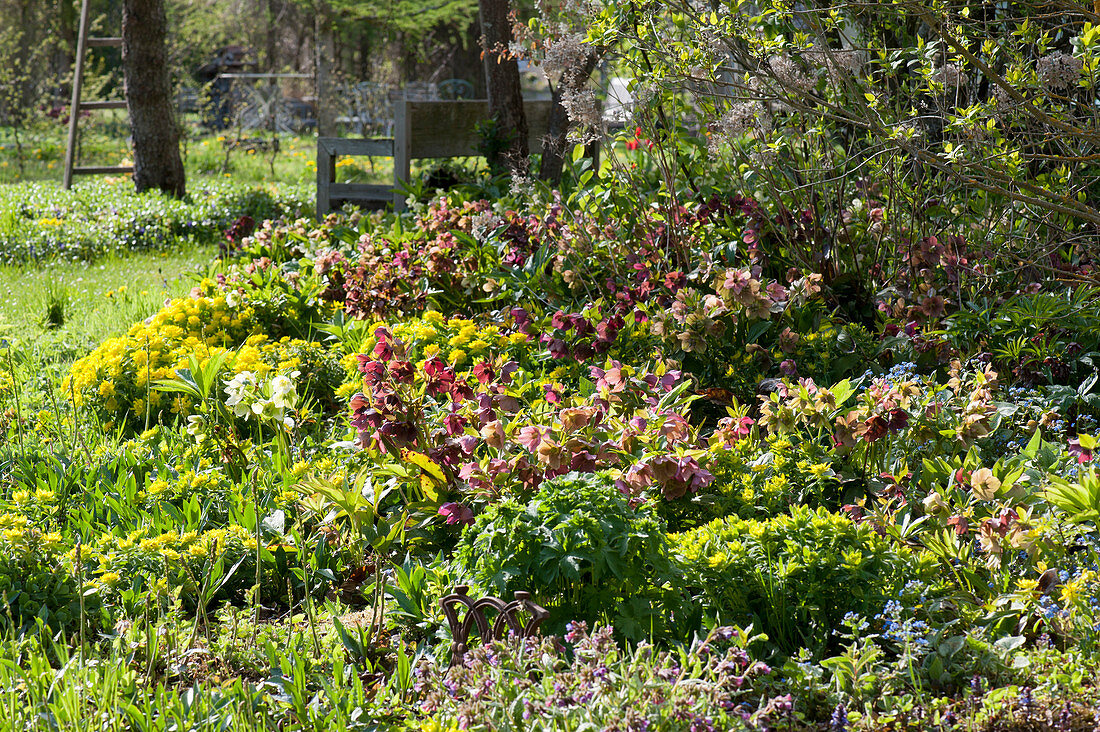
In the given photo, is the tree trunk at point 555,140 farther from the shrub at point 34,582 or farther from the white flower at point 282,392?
the shrub at point 34,582

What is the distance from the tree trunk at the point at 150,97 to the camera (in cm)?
817

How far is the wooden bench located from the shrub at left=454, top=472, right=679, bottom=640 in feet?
14.8

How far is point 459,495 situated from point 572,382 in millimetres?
947

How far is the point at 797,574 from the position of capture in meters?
1.85

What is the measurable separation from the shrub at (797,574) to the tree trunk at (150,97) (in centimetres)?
800

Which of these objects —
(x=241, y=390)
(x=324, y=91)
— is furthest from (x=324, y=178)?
(x=324, y=91)

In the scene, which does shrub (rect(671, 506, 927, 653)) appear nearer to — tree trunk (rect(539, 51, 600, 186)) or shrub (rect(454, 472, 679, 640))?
shrub (rect(454, 472, 679, 640))

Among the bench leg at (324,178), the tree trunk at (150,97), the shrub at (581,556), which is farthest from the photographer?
the tree trunk at (150,97)

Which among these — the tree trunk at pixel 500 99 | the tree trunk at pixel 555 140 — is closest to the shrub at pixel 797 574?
the tree trunk at pixel 555 140

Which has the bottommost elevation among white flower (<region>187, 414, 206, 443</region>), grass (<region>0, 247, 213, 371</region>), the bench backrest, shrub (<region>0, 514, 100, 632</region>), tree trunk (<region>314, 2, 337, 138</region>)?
shrub (<region>0, 514, 100, 632</region>)

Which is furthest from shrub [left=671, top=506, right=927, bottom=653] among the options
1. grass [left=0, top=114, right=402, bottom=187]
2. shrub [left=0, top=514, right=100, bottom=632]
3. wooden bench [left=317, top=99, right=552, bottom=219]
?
grass [left=0, top=114, right=402, bottom=187]

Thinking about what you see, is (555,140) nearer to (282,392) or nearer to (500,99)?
(500,99)

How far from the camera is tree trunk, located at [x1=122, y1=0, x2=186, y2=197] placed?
26.8ft

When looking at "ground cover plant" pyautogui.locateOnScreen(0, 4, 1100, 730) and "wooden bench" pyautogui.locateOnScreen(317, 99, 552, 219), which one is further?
"wooden bench" pyautogui.locateOnScreen(317, 99, 552, 219)
